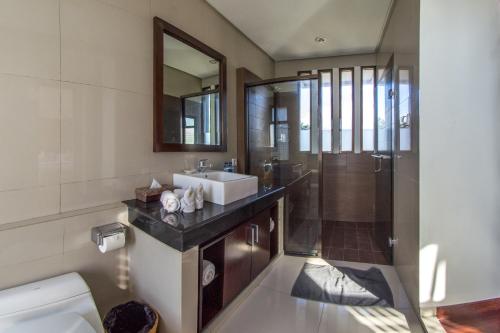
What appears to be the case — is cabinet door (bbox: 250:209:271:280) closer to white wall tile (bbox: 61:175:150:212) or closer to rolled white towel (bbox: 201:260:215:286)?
rolled white towel (bbox: 201:260:215:286)

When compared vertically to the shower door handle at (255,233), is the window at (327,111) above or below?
above

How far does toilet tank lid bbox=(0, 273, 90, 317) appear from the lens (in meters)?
1.02

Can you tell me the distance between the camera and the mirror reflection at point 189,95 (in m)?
1.87

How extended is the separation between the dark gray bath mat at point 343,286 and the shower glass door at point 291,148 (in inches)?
14.6

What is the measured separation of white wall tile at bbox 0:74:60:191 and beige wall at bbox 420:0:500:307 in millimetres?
2134

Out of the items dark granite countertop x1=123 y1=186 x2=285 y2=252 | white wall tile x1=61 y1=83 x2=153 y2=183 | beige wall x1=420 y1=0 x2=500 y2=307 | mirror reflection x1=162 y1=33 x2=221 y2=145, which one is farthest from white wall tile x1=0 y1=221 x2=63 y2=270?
beige wall x1=420 y1=0 x2=500 y2=307

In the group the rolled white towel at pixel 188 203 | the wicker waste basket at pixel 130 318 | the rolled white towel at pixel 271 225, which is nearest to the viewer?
the wicker waste basket at pixel 130 318

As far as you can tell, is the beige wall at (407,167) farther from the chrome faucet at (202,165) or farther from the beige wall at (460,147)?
the chrome faucet at (202,165)

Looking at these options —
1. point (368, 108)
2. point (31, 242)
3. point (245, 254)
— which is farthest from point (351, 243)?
point (31, 242)

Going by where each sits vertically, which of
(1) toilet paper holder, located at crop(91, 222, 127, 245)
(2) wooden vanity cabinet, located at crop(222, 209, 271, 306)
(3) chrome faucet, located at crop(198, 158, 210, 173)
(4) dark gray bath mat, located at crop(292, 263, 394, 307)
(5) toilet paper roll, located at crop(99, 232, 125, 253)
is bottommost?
(4) dark gray bath mat, located at crop(292, 263, 394, 307)

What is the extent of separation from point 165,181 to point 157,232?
2.16ft

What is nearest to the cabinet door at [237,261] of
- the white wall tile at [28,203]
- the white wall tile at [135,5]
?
the white wall tile at [28,203]

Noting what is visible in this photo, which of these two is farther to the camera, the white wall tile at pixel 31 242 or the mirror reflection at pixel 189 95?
the mirror reflection at pixel 189 95

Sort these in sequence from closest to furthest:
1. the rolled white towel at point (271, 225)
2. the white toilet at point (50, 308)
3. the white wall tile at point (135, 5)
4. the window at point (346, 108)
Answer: the white toilet at point (50, 308) → the white wall tile at point (135, 5) → the rolled white towel at point (271, 225) → the window at point (346, 108)
